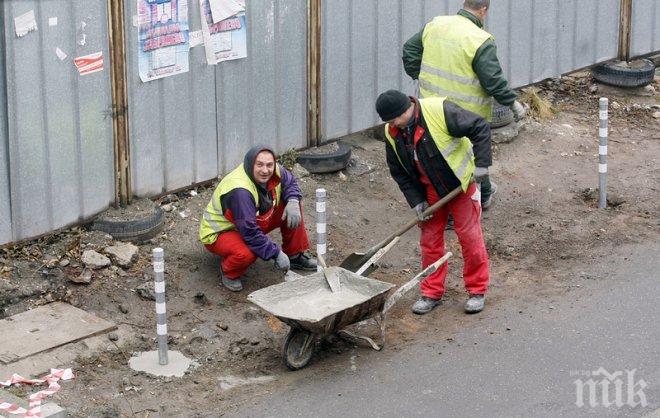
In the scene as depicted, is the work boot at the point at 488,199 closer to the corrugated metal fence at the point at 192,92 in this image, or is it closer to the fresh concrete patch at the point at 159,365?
the corrugated metal fence at the point at 192,92

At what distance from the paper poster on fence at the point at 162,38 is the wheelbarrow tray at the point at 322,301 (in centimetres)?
259

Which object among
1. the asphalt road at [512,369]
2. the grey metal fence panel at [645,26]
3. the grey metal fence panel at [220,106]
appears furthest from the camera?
the grey metal fence panel at [645,26]

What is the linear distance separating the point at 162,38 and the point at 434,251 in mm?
2956

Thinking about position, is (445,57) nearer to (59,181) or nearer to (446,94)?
(446,94)

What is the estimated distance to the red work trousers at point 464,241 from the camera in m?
9.38

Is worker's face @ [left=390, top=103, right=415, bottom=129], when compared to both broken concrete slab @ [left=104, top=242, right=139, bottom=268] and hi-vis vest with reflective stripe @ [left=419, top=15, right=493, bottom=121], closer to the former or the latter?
hi-vis vest with reflective stripe @ [left=419, top=15, right=493, bottom=121]

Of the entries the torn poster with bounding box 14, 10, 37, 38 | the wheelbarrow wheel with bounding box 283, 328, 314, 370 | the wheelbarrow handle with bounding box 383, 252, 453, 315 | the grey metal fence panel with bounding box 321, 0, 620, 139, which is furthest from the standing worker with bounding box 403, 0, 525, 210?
the torn poster with bounding box 14, 10, 37, 38

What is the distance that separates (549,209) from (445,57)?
6.15ft

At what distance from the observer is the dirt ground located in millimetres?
8617

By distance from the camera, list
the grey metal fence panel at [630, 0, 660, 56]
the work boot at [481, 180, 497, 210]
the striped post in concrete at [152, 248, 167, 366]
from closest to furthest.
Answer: the striped post in concrete at [152, 248, 167, 366]
the work boot at [481, 180, 497, 210]
the grey metal fence panel at [630, 0, 660, 56]

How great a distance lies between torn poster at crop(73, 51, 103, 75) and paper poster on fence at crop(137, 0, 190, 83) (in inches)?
15.8

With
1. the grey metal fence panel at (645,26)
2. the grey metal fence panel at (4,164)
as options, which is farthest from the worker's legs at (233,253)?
the grey metal fence panel at (645,26)

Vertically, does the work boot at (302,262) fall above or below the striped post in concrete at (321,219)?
below

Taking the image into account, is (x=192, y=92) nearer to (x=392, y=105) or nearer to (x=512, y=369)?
(x=392, y=105)
